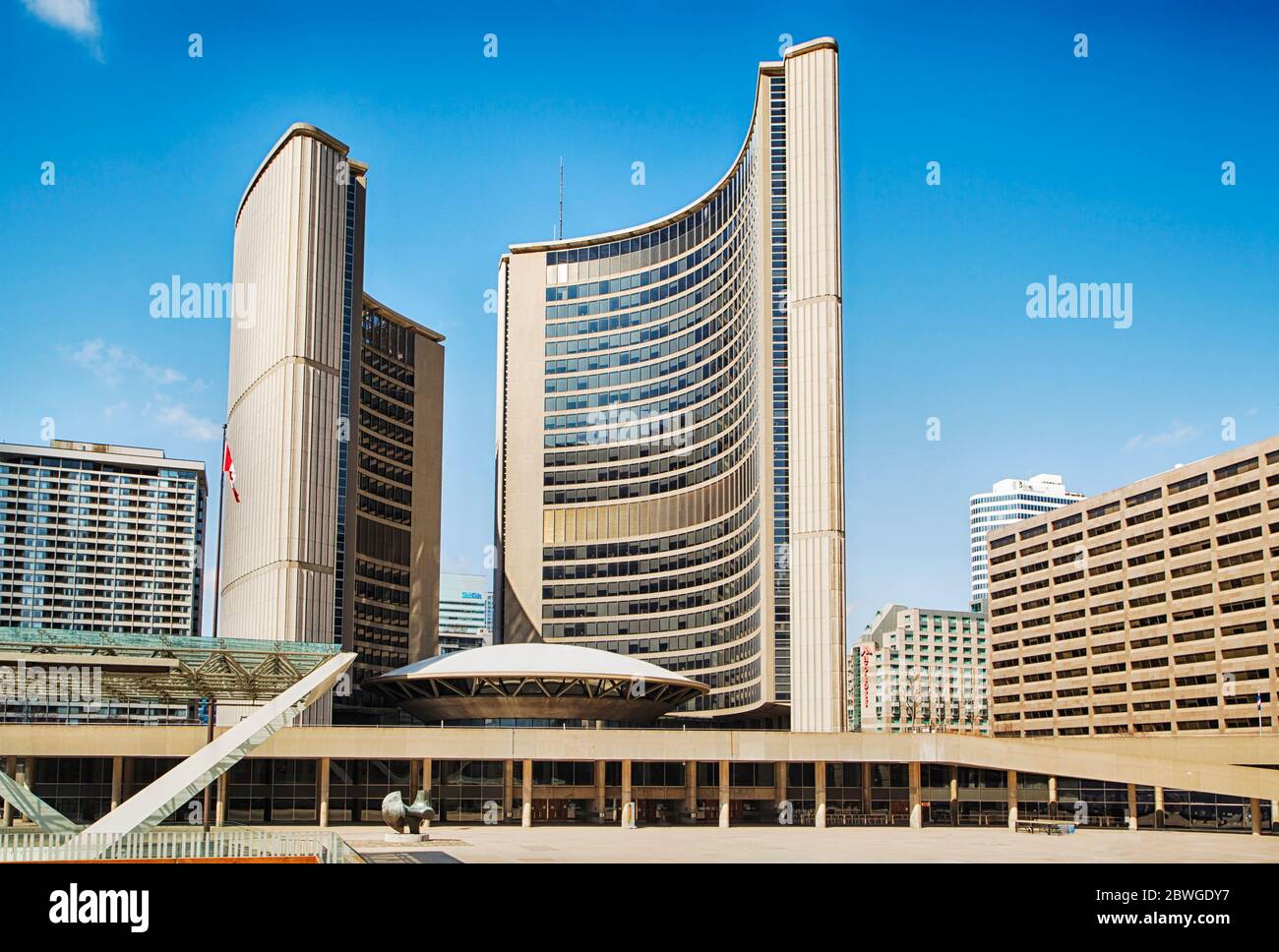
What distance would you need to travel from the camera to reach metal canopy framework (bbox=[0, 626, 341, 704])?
159ft

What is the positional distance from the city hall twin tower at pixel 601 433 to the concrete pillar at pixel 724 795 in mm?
19904

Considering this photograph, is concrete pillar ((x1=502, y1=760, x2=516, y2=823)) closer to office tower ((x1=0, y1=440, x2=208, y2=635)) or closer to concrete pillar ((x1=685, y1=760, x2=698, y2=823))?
concrete pillar ((x1=685, y1=760, x2=698, y2=823))

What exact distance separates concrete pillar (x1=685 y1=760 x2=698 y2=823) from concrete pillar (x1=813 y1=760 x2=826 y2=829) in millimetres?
7468

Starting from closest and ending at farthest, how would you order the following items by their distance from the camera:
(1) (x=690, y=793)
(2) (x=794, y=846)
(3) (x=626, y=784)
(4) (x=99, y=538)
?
(2) (x=794, y=846) → (3) (x=626, y=784) → (1) (x=690, y=793) → (4) (x=99, y=538)

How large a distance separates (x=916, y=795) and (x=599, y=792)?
63.8 feet

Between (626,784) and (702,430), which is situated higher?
(702,430)

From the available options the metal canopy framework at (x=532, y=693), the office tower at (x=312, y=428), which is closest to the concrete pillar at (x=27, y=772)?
the metal canopy framework at (x=532, y=693)

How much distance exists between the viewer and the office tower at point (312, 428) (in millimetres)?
103250

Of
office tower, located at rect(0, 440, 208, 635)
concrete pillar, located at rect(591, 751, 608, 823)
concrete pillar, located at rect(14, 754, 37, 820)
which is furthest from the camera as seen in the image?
office tower, located at rect(0, 440, 208, 635)

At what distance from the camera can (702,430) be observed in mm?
125812

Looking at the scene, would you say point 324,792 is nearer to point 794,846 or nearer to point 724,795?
point 724,795

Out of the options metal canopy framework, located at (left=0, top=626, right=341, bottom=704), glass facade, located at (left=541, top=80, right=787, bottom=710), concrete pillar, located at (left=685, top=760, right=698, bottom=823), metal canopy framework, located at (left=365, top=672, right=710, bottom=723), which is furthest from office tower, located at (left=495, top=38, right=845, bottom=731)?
metal canopy framework, located at (left=0, top=626, right=341, bottom=704)

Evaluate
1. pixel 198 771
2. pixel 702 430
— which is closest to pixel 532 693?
pixel 702 430

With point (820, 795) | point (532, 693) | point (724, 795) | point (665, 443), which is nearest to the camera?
point (724, 795)
